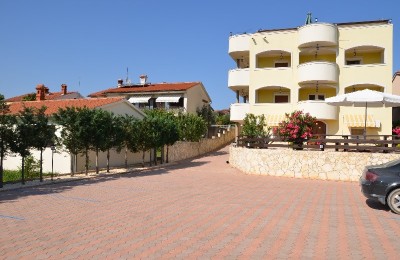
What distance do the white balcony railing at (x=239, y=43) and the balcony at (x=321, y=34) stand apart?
538cm

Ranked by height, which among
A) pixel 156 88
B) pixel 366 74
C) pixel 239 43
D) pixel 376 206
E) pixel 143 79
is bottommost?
pixel 376 206

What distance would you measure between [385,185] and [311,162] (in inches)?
343

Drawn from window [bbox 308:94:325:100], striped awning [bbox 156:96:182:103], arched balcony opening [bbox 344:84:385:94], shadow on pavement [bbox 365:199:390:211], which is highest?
striped awning [bbox 156:96:182:103]

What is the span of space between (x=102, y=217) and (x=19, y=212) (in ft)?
8.97

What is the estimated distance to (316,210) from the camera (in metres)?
10.8

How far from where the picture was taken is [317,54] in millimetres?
30469

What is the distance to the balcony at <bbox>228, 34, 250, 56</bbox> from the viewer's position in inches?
1257

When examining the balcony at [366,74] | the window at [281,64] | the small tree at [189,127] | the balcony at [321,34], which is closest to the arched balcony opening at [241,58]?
the window at [281,64]

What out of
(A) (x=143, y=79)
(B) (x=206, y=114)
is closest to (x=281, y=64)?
(B) (x=206, y=114)

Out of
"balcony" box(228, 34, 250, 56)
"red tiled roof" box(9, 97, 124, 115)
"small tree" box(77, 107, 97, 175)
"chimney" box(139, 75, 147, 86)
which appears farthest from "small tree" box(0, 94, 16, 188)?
"chimney" box(139, 75, 147, 86)

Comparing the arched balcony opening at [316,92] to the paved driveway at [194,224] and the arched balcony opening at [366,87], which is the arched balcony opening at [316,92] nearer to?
the arched balcony opening at [366,87]

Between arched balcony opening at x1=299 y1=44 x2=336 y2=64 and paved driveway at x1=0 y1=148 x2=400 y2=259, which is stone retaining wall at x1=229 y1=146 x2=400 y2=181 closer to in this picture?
paved driveway at x1=0 y1=148 x2=400 y2=259

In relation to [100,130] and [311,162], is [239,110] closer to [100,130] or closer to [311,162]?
[311,162]

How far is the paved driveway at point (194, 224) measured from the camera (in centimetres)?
678
